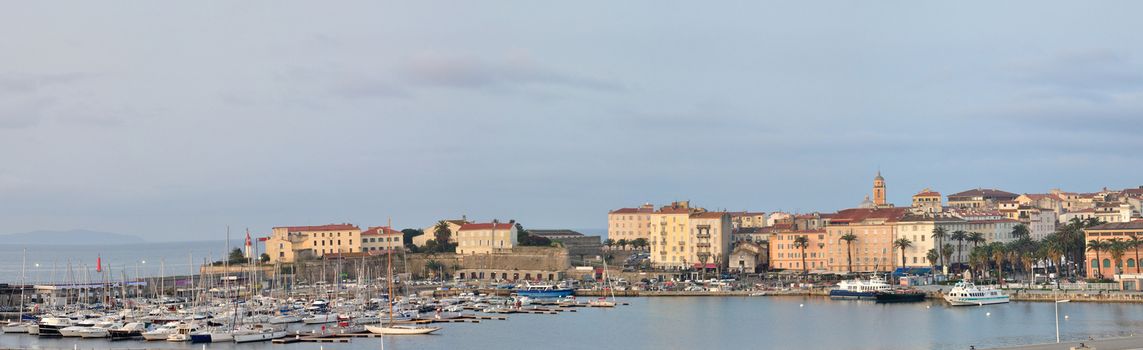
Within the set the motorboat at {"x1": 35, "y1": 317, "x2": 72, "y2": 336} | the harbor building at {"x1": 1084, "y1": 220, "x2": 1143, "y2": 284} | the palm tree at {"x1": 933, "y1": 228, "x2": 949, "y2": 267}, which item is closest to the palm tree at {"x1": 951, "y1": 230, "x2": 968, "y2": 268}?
the palm tree at {"x1": 933, "y1": 228, "x2": 949, "y2": 267}

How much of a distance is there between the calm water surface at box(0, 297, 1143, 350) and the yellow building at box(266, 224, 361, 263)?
33.0 meters

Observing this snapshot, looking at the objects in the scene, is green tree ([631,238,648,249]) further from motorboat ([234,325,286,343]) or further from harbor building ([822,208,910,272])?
motorboat ([234,325,286,343])

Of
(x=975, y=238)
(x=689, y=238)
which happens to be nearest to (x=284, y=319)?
(x=689, y=238)

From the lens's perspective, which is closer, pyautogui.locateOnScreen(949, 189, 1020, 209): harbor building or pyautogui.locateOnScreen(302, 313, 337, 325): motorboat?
pyautogui.locateOnScreen(302, 313, 337, 325): motorboat

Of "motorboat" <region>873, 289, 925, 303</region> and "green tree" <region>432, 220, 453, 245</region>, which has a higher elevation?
"green tree" <region>432, 220, 453, 245</region>

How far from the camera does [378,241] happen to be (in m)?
108

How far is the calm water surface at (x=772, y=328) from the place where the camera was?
56438 millimetres

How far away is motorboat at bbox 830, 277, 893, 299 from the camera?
81750mm

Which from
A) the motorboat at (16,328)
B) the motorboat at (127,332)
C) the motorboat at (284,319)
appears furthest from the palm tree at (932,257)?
the motorboat at (16,328)

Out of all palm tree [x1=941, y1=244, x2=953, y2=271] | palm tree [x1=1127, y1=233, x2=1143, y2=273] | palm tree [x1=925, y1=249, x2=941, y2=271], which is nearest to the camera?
palm tree [x1=1127, y1=233, x2=1143, y2=273]

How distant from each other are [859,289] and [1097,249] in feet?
47.8

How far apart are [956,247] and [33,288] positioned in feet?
194

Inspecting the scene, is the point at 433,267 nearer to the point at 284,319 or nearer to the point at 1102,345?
the point at 284,319

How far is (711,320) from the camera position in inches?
2729
